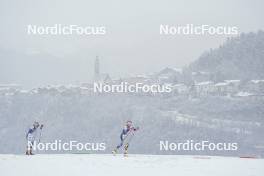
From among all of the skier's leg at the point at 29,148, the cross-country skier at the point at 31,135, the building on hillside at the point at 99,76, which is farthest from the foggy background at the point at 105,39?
the skier's leg at the point at 29,148

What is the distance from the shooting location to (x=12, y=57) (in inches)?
275

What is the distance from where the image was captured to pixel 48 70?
692 centimetres

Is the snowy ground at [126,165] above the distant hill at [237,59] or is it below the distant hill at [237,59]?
below

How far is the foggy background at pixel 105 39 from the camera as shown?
6816 millimetres

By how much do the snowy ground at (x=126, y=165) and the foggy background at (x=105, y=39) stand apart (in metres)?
1.12

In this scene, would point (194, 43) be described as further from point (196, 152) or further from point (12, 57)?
point (12, 57)

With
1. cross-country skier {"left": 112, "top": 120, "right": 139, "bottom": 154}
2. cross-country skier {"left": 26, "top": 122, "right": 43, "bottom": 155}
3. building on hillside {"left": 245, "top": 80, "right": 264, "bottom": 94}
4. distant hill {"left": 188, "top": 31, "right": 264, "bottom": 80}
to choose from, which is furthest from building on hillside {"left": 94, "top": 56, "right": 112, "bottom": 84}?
building on hillside {"left": 245, "top": 80, "right": 264, "bottom": 94}

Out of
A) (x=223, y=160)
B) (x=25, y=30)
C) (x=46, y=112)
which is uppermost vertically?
(x=25, y=30)

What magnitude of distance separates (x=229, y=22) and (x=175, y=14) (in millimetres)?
769

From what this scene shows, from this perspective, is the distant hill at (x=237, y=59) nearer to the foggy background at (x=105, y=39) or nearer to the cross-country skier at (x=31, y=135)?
the foggy background at (x=105, y=39)

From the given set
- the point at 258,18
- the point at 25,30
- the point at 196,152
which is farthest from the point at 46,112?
the point at 258,18

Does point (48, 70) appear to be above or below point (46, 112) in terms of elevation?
above

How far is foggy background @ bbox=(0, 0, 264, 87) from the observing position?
6.82 meters

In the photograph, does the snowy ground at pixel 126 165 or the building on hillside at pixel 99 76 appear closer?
the snowy ground at pixel 126 165
